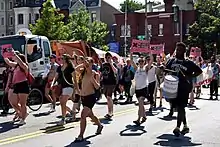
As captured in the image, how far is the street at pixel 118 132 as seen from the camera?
10.1m

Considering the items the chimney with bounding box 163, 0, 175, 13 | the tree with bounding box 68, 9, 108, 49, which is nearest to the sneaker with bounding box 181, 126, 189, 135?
the tree with bounding box 68, 9, 108, 49

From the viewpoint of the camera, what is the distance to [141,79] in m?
12.7

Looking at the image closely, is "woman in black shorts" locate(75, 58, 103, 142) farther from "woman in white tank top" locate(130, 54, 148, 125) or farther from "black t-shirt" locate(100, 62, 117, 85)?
"black t-shirt" locate(100, 62, 117, 85)

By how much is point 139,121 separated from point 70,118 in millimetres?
2084

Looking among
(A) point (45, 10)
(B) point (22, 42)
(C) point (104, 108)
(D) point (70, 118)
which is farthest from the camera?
(A) point (45, 10)

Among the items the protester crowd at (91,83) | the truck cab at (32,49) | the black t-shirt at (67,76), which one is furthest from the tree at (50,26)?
the black t-shirt at (67,76)

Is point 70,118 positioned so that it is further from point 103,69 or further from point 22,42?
point 22,42

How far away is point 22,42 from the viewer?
20.6m

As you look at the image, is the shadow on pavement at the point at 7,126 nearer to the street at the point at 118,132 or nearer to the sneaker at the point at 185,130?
the street at the point at 118,132

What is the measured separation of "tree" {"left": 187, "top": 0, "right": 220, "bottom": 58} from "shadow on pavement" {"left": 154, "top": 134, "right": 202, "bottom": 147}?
47.9 metres

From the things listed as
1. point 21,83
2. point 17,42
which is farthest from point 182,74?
point 17,42

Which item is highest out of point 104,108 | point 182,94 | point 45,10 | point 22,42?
point 45,10

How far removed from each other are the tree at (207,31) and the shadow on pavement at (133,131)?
46.7 meters

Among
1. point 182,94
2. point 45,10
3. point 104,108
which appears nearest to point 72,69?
point 182,94
